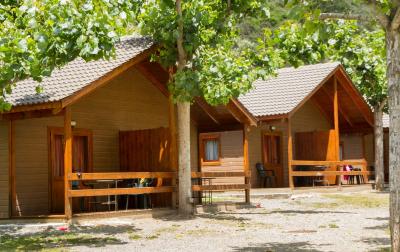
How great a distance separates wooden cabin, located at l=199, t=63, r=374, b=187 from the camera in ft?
82.7

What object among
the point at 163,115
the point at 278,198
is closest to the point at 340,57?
the point at 278,198

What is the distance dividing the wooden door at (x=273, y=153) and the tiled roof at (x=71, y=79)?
1112 centimetres

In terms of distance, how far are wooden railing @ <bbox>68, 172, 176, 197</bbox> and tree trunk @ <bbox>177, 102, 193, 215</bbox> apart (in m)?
0.62

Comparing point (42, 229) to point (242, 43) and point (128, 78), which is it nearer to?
point (128, 78)

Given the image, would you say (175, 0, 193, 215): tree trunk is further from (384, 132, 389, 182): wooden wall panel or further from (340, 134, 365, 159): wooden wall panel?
(384, 132, 389, 182): wooden wall panel

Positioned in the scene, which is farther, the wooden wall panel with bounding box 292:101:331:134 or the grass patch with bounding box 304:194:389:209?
the wooden wall panel with bounding box 292:101:331:134

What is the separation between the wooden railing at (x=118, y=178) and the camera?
1481cm

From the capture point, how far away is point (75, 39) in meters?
11.0

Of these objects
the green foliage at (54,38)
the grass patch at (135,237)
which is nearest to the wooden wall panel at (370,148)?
the grass patch at (135,237)

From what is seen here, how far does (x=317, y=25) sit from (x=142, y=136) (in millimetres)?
11409

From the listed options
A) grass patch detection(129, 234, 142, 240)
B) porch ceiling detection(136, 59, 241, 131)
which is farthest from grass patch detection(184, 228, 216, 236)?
porch ceiling detection(136, 59, 241, 131)

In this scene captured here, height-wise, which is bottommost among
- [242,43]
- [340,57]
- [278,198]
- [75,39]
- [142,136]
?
[278,198]

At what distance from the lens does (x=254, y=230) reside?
45.1 feet

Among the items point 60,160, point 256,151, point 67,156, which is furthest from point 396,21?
point 256,151
